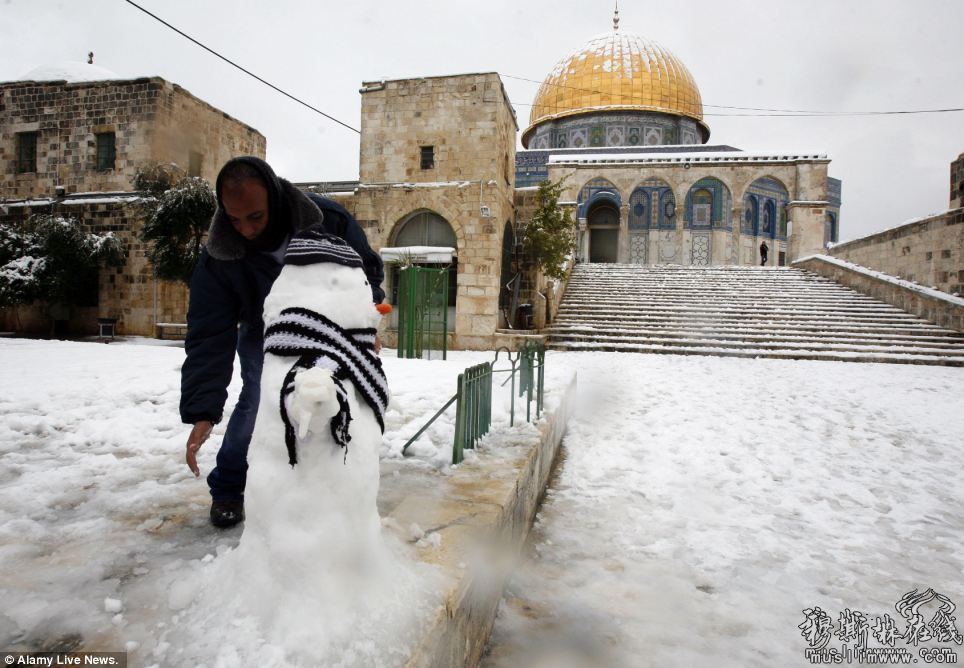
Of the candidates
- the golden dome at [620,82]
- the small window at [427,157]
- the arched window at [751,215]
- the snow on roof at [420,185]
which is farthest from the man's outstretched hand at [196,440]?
the golden dome at [620,82]

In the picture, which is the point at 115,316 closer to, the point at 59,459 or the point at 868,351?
the point at 59,459

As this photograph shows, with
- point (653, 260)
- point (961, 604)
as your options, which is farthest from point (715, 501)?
point (653, 260)

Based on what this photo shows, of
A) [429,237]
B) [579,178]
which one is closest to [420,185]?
[429,237]

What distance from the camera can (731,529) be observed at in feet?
12.6

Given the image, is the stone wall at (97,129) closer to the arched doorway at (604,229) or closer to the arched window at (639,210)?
the arched doorway at (604,229)

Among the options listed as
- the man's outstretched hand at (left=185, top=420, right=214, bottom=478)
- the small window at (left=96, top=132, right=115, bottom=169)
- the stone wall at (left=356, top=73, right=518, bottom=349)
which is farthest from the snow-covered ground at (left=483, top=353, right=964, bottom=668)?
the small window at (left=96, top=132, right=115, bottom=169)

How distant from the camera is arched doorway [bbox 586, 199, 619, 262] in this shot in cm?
2727

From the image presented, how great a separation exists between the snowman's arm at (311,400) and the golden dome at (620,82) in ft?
108

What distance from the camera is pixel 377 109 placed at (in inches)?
557

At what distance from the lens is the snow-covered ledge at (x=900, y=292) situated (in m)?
12.1

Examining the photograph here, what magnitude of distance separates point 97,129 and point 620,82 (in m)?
25.5

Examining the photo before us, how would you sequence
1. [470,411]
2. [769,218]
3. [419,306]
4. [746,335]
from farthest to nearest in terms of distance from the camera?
[769,218], [746,335], [419,306], [470,411]

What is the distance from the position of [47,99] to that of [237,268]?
22368mm

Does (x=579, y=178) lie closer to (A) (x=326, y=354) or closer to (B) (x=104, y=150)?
(B) (x=104, y=150)
